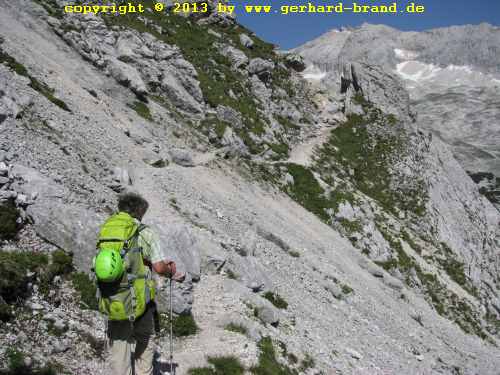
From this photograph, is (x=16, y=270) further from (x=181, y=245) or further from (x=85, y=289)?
(x=181, y=245)

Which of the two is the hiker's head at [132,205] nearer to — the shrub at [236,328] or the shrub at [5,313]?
the shrub at [5,313]

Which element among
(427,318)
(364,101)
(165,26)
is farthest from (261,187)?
(364,101)

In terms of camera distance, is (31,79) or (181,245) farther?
(31,79)

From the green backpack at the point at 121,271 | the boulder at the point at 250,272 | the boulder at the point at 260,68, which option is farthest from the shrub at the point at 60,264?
the boulder at the point at 260,68

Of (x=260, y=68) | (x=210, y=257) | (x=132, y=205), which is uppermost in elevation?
(x=260, y=68)

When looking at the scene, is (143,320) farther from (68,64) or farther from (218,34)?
(218,34)

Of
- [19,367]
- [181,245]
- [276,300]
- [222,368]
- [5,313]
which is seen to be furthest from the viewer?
[276,300]

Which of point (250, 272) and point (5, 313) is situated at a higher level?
point (5, 313)

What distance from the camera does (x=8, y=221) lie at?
10.4m


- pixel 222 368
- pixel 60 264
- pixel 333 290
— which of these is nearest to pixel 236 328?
pixel 222 368

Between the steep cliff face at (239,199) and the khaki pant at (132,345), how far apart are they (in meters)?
1.92

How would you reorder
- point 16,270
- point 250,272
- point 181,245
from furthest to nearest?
1. point 250,272
2. point 181,245
3. point 16,270

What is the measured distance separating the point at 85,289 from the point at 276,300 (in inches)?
326

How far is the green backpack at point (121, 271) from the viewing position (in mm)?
6414
